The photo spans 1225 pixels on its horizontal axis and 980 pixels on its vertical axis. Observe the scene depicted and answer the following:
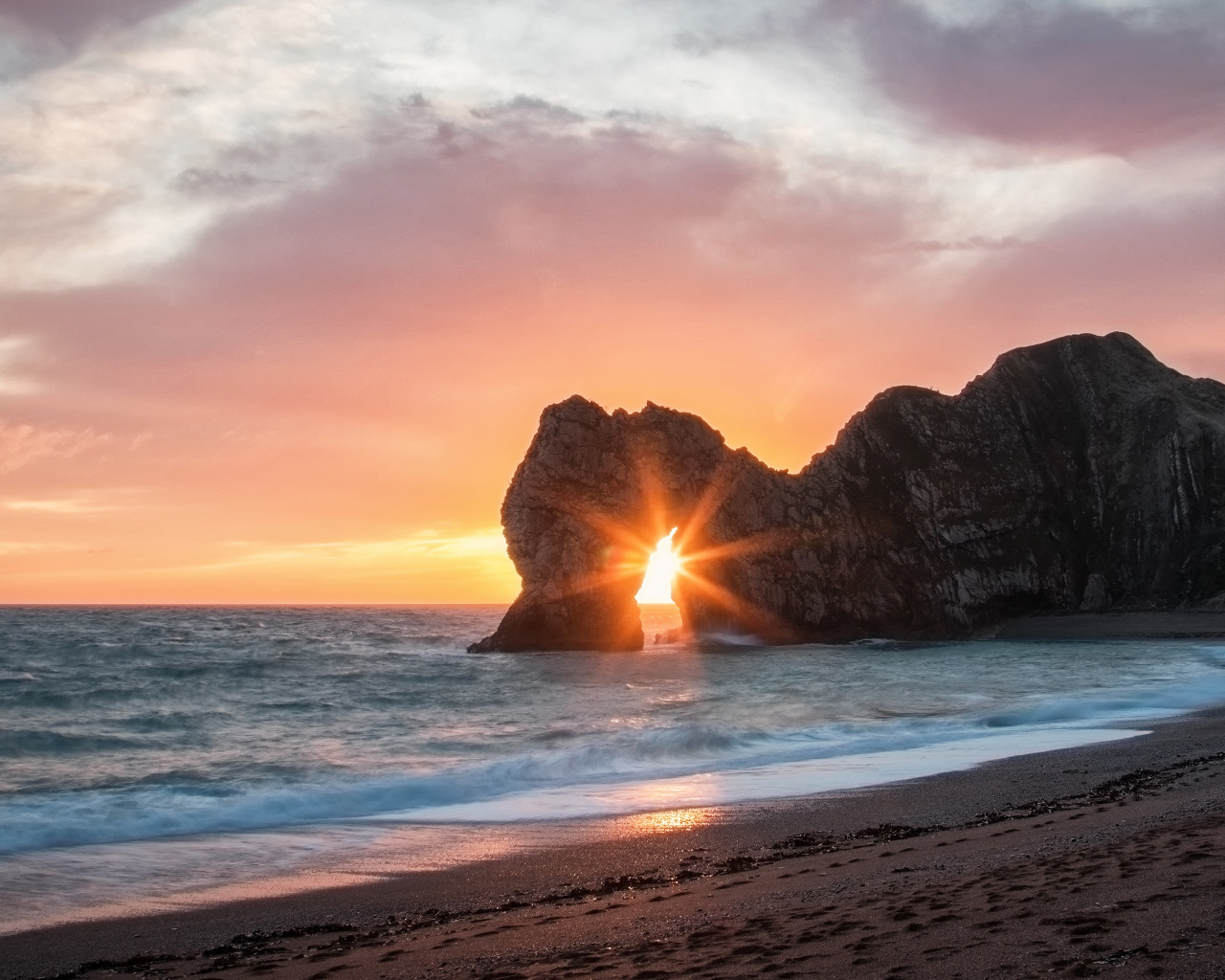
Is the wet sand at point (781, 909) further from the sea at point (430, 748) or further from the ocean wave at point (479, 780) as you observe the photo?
the ocean wave at point (479, 780)

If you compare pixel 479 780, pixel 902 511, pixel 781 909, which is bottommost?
pixel 479 780

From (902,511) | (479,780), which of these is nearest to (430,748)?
(479,780)

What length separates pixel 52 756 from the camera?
22.3 metres

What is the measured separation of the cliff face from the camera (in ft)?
225

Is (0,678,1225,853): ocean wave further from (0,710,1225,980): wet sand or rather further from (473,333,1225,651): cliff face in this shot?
(473,333,1225,651): cliff face

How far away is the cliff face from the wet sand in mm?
54794

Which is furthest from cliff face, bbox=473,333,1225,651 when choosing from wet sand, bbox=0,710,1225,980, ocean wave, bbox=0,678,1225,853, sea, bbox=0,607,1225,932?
wet sand, bbox=0,710,1225,980

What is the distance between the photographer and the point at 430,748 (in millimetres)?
23359

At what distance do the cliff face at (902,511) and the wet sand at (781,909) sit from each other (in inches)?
2157

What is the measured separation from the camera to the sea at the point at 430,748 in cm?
1339

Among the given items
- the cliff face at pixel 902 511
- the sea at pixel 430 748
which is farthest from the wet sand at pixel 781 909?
the cliff face at pixel 902 511

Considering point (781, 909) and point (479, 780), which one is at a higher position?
point (781, 909)

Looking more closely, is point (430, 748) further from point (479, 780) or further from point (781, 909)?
point (781, 909)

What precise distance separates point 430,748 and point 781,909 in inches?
627
